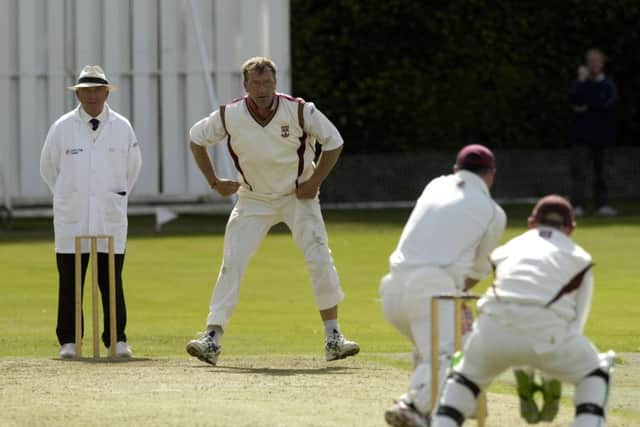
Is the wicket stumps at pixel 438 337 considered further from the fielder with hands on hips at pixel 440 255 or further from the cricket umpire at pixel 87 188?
the cricket umpire at pixel 87 188

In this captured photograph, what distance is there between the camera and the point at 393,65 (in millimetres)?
27531

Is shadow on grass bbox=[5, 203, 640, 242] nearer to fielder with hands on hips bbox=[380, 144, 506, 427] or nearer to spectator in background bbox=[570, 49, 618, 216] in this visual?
spectator in background bbox=[570, 49, 618, 216]

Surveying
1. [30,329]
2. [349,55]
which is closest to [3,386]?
[30,329]

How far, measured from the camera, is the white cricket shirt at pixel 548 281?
7.44 m

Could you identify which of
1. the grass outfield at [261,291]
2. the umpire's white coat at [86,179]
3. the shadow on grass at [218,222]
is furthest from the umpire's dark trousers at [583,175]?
the umpire's white coat at [86,179]

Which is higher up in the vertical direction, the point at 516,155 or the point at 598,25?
the point at 598,25

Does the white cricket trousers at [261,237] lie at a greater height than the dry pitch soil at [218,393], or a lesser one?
greater

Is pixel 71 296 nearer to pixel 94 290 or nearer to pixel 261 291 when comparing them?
pixel 94 290

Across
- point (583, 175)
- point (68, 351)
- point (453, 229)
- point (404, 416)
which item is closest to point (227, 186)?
point (68, 351)

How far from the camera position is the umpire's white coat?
11648mm

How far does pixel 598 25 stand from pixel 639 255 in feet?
33.8

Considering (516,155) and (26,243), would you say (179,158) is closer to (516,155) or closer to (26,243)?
(26,243)

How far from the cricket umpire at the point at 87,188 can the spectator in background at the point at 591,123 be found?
40.6 feet

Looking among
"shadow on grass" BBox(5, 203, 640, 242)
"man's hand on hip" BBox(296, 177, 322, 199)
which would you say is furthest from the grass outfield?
"man's hand on hip" BBox(296, 177, 322, 199)
